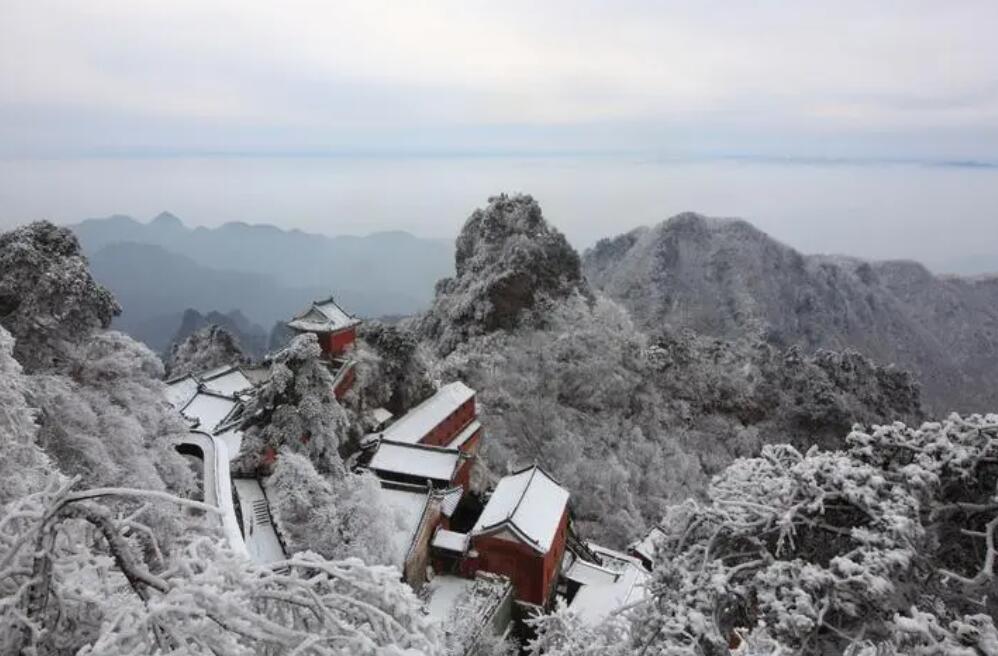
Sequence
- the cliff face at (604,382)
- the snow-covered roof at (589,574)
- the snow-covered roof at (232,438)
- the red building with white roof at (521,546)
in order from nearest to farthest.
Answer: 1. the red building with white roof at (521,546)
2. the snow-covered roof at (232,438)
3. the snow-covered roof at (589,574)
4. the cliff face at (604,382)

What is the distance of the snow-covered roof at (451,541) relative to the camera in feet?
57.5

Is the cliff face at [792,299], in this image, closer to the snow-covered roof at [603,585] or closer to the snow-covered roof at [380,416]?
the snow-covered roof at [380,416]

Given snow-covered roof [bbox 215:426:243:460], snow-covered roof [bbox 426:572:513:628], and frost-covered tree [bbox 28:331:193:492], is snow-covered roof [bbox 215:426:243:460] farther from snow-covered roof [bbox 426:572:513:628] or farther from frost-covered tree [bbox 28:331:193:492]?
snow-covered roof [bbox 426:572:513:628]

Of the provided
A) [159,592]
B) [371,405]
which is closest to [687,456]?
[371,405]

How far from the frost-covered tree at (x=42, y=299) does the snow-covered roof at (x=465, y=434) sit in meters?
13.7

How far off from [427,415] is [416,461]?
3.61m

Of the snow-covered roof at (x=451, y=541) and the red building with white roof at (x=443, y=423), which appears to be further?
the red building with white roof at (x=443, y=423)

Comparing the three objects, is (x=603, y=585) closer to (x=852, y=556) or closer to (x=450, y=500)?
(x=450, y=500)

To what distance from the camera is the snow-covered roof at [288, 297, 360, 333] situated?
22812 millimetres

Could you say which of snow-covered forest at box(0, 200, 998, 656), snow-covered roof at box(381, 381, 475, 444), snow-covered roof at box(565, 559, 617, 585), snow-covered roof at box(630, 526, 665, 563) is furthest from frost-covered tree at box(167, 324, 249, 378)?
snow-covered roof at box(630, 526, 665, 563)

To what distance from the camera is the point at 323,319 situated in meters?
23.3

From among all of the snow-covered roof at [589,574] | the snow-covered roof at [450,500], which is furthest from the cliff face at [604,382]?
the snow-covered roof at [450,500]

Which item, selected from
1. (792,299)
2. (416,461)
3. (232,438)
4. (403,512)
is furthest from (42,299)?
(792,299)

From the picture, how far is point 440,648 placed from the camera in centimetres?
311
